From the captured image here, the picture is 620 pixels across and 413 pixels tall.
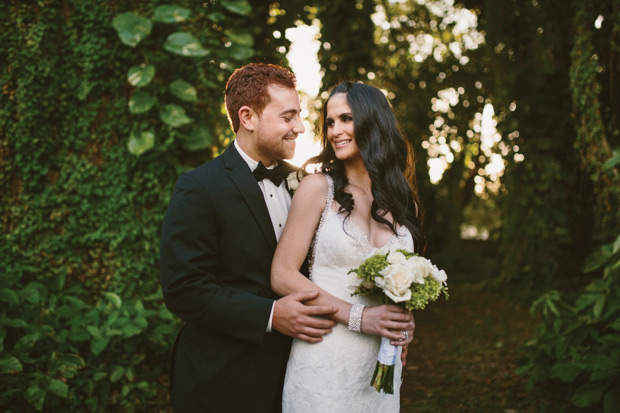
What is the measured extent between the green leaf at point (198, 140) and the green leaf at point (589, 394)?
3246 mm

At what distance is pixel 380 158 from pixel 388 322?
81 centimetres

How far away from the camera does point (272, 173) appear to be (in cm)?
243

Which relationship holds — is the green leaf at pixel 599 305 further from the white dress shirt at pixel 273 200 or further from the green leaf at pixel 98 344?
the green leaf at pixel 98 344

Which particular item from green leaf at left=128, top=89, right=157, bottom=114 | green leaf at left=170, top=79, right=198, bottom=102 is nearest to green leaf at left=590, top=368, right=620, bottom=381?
green leaf at left=170, top=79, right=198, bottom=102

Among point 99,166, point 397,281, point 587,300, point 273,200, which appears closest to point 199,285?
point 273,200

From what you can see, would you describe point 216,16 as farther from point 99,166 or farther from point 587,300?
point 587,300

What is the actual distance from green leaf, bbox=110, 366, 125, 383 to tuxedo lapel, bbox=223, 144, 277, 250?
2047mm

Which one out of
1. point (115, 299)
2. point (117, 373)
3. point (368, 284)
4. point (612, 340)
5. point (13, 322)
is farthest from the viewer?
point (115, 299)

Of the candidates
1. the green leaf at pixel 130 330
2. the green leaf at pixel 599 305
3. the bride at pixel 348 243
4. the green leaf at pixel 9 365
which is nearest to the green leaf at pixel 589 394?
the green leaf at pixel 599 305

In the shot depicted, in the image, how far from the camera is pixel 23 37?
3666 mm

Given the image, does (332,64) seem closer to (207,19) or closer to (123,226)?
(207,19)

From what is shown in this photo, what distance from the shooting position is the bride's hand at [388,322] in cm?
206

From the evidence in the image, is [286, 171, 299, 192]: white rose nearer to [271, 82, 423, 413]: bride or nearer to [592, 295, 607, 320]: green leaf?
[271, 82, 423, 413]: bride

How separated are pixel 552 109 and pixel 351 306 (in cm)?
715
